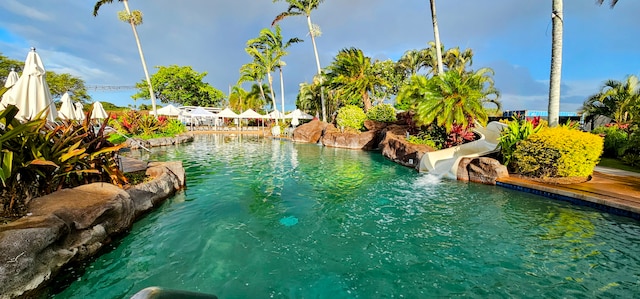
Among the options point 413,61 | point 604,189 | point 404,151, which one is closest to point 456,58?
point 413,61

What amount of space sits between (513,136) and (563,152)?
5.20ft

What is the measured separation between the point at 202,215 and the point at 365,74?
22538 millimetres

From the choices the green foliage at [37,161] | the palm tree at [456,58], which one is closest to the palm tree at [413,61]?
the palm tree at [456,58]

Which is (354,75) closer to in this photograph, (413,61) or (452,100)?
(413,61)

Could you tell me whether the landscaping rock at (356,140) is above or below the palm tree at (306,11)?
below

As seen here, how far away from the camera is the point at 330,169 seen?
12344mm

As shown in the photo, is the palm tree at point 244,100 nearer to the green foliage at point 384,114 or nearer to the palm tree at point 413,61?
the palm tree at point 413,61

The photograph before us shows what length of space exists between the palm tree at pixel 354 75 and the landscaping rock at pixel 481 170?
16326 millimetres

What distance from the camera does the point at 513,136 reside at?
938cm

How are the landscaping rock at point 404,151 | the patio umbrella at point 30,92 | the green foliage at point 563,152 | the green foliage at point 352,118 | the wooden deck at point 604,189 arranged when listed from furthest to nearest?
the green foliage at point 352,118 → the landscaping rock at point 404,151 → the green foliage at point 563,152 → the wooden deck at point 604,189 → the patio umbrella at point 30,92

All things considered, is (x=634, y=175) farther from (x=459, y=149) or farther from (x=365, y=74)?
Result: (x=365, y=74)

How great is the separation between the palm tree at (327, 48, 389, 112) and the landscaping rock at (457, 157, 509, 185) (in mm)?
16326

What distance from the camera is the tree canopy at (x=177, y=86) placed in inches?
1836

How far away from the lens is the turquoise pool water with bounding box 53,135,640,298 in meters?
3.72
